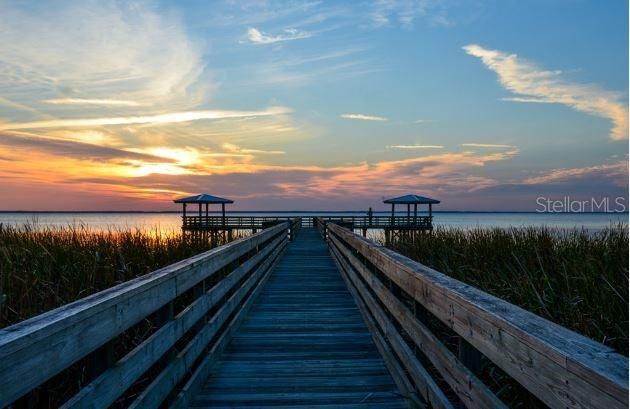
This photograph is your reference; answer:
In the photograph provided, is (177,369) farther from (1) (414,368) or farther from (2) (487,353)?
(2) (487,353)

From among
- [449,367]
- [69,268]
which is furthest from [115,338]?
[69,268]

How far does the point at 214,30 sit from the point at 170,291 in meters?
10.4

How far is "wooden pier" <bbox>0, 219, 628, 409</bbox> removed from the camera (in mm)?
1425

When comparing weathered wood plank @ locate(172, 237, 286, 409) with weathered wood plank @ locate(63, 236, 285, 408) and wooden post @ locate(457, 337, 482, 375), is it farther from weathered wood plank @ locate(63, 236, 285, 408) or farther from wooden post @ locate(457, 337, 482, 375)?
wooden post @ locate(457, 337, 482, 375)

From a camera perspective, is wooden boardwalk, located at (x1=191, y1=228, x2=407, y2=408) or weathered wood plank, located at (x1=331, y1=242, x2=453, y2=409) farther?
wooden boardwalk, located at (x1=191, y1=228, x2=407, y2=408)

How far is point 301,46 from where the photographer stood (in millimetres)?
14047

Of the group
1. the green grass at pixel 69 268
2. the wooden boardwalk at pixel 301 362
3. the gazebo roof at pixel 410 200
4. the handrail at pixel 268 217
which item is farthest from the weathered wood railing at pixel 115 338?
the handrail at pixel 268 217

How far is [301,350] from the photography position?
15.1 feet

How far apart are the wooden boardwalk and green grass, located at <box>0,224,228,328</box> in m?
1.85

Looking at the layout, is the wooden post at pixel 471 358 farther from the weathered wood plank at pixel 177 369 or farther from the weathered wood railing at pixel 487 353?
the weathered wood plank at pixel 177 369

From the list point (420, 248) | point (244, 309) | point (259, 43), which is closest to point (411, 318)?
point (244, 309)

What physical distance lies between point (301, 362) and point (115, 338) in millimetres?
2038

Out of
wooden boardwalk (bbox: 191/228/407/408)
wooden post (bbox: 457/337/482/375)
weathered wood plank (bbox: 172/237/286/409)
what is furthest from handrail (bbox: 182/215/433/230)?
wooden post (bbox: 457/337/482/375)

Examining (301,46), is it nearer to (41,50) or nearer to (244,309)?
(41,50)
